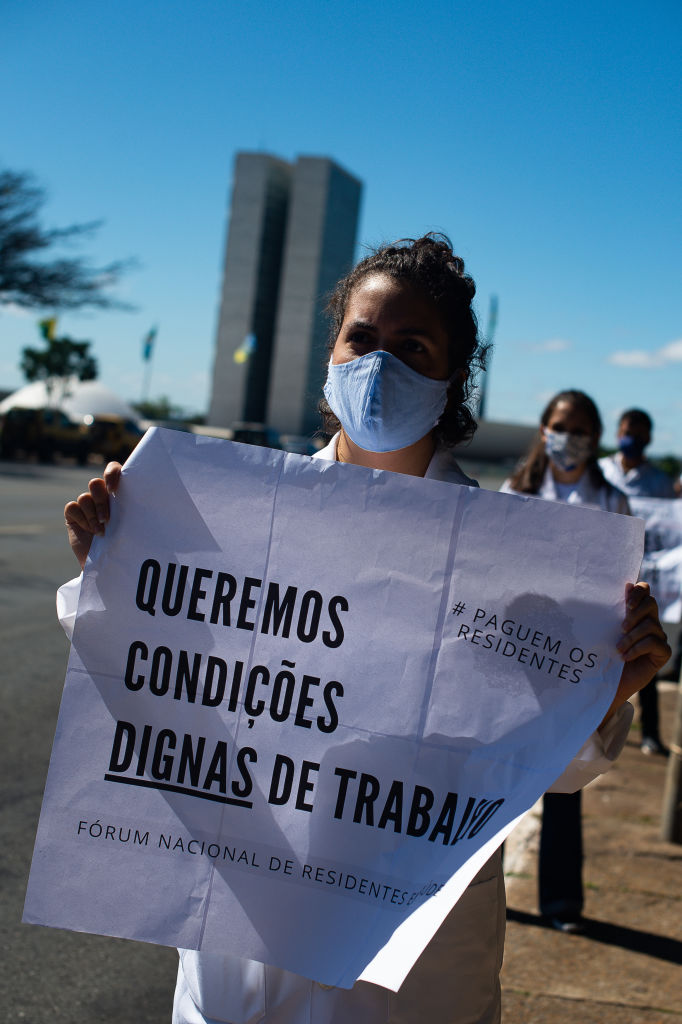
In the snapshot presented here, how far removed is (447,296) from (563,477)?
2.39m

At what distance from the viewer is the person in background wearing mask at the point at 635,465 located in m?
5.72

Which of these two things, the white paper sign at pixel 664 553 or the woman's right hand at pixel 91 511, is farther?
the white paper sign at pixel 664 553

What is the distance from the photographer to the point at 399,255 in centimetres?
183

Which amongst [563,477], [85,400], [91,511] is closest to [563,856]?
[563,477]

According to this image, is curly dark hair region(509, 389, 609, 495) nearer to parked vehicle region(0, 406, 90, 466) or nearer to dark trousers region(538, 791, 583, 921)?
dark trousers region(538, 791, 583, 921)

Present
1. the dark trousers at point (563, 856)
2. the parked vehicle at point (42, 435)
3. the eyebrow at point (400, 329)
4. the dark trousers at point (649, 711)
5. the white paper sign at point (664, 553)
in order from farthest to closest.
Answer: the parked vehicle at point (42, 435) → the dark trousers at point (649, 711) → the white paper sign at point (664, 553) → the dark trousers at point (563, 856) → the eyebrow at point (400, 329)

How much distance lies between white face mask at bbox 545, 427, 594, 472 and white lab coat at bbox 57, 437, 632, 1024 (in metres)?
2.47

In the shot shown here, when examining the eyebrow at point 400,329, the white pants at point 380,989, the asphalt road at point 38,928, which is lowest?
the asphalt road at point 38,928

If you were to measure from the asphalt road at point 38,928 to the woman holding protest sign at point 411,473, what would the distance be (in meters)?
1.52

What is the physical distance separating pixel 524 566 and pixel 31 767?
3.75 metres

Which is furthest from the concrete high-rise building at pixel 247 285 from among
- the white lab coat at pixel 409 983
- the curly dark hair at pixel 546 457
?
the white lab coat at pixel 409 983

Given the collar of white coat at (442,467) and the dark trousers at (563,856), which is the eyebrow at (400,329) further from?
the dark trousers at (563,856)

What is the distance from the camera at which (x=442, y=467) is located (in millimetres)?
1824

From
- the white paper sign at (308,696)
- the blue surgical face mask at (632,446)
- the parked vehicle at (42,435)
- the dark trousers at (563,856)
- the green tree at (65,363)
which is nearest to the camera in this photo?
the white paper sign at (308,696)
